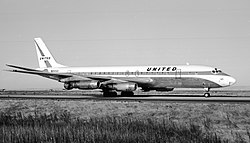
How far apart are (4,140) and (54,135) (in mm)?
2065

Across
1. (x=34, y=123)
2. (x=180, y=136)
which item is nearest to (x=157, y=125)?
(x=180, y=136)

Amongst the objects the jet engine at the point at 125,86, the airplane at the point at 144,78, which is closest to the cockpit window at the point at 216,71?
the airplane at the point at 144,78

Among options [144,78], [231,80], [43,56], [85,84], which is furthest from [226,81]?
[43,56]

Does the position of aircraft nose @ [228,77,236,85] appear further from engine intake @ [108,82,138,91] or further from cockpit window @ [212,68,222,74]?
engine intake @ [108,82,138,91]

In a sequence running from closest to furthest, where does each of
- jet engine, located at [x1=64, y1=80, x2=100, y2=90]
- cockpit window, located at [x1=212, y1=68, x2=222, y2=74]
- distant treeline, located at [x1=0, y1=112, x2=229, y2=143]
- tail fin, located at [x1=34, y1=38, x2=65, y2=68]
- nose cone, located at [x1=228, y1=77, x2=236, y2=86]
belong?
distant treeline, located at [x1=0, y1=112, x2=229, y2=143]
nose cone, located at [x1=228, y1=77, x2=236, y2=86]
cockpit window, located at [x1=212, y1=68, x2=222, y2=74]
jet engine, located at [x1=64, y1=80, x2=100, y2=90]
tail fin, located at [x1=34, y1=38, x2=65, y2=68]

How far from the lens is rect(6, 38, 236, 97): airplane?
4022 centimetres

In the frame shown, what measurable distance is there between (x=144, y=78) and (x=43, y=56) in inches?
739

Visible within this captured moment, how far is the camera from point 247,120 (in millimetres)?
21703

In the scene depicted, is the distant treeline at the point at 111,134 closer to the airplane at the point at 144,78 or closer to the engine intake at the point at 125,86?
the engine intake at the point at 125,86

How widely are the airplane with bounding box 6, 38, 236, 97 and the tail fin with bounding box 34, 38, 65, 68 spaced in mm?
4805

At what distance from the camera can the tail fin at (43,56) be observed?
176ft

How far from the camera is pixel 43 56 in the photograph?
2133 inches

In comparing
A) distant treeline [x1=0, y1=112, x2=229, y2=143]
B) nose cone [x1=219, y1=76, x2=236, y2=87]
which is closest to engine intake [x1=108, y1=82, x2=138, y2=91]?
nose cone [x1=219, y1=76, x2=236, y2=87]

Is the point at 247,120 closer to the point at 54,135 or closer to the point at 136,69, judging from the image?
the point at 54,135
